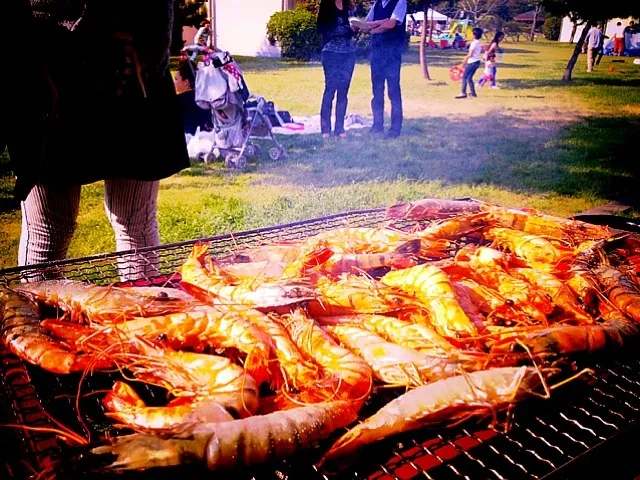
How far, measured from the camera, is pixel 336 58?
37.9 feet

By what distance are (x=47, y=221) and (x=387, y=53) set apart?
9.73 metres

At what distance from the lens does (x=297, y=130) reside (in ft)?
38.9

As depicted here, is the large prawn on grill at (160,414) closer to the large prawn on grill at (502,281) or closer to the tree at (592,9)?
the large prawn on grill at (502,281)

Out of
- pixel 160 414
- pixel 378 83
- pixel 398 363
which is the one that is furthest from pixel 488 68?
pixel 160 414

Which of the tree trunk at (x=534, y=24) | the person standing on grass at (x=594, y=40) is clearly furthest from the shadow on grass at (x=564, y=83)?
the tree trunk at (x=534, y=24)

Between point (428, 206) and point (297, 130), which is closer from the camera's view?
point (428, 206)

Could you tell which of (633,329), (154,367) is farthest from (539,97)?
(154,367)

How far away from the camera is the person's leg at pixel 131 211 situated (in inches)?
144

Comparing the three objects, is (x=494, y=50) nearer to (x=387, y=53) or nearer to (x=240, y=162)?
(x=387, y=53)

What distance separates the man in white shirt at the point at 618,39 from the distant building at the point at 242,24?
13.9 meters

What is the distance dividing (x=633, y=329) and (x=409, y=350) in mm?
1171

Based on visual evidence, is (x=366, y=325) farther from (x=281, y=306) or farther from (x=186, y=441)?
(x=186, y=441)

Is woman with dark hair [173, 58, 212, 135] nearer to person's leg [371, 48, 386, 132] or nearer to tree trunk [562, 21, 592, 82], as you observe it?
person's leg [371, 48, 386, 132]

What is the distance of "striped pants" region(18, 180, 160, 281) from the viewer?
3379mm
